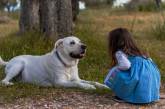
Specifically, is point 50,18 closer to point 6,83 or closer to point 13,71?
point 13,71

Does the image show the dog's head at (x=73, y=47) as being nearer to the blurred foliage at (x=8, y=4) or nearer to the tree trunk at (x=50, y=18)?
the tree trunk at (x=50, y=18)

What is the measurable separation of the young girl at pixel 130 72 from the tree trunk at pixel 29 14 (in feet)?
21.7

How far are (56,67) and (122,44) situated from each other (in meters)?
1.33

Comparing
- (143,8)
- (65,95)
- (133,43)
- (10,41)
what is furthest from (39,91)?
(143,8)

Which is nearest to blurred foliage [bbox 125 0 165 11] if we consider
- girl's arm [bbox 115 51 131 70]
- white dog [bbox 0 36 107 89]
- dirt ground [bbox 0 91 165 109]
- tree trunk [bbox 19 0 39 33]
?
tree trunk [bbox 19 0 39 33]

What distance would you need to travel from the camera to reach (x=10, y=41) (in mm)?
12789

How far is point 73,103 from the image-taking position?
8352mm

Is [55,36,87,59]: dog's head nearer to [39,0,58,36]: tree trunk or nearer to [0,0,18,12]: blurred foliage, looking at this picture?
[39,0,58,36]: tree trunk

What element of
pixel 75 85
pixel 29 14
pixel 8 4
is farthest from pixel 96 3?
pixel 75 85

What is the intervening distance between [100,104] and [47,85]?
1.36 metres

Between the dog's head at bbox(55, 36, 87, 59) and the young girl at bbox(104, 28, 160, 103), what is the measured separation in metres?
0.62

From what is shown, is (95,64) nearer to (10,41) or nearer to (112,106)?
(10,41)

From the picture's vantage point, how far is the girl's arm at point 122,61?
8164 millimetres

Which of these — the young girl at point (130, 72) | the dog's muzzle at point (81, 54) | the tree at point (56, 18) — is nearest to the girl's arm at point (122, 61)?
the young girl at point (130, 72)
